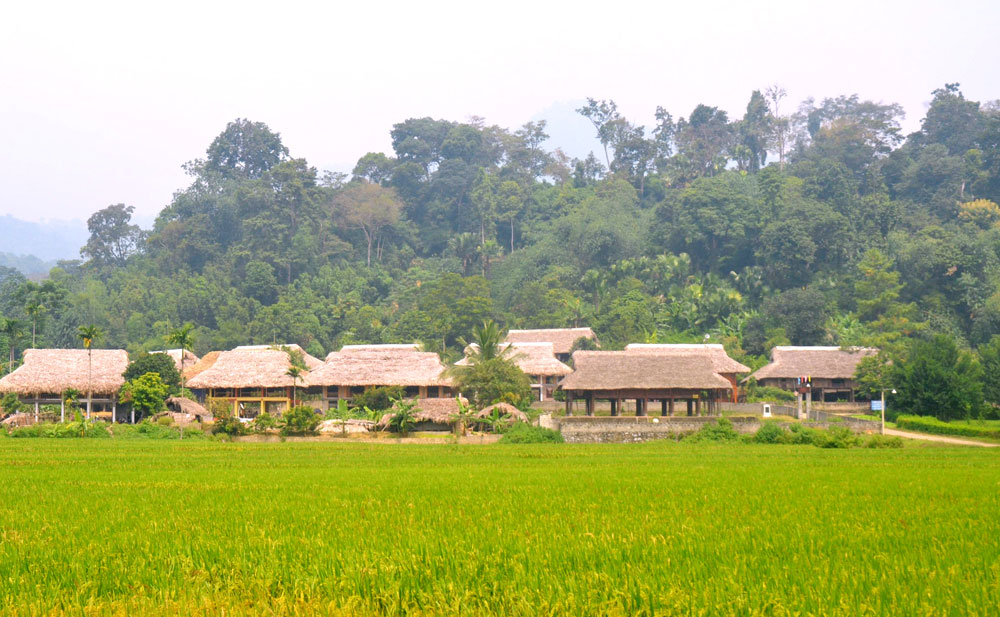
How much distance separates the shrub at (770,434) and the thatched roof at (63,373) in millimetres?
28282

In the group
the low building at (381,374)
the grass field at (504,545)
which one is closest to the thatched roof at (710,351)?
the low building at (381,374)

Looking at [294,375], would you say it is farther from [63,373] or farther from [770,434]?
[770,434]

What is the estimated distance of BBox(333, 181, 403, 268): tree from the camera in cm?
7494

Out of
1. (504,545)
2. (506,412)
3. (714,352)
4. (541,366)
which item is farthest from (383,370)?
(504,545)

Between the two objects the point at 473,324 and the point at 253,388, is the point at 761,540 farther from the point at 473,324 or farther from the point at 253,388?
the point at 473,324

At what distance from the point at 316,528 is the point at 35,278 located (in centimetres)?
10513

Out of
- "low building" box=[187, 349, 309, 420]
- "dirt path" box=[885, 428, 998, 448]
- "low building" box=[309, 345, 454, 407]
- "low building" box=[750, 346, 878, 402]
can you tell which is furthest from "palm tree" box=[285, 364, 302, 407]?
"dirt path" box=[885, 428, 998, 448]

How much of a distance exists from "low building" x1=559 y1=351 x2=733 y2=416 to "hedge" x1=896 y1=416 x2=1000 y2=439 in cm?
674

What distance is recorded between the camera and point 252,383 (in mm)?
44688

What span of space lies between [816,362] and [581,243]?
78.8ft

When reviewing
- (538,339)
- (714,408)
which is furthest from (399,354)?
(714,408)

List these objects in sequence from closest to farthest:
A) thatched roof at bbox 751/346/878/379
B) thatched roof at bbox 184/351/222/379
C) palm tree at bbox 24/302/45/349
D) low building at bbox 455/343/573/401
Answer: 1. thatched roof at bbox 751/346/878/379
2. low building at bbox 455/343/573/401
3. thatched roof at bbox 184/351/222/379
4. palm tree at bbox 24/302/45/349

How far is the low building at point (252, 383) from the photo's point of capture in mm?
44750

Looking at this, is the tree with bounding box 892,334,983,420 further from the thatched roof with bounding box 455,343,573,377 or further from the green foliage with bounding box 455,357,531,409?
the thatched roof with bounding box 455,343,573,377
